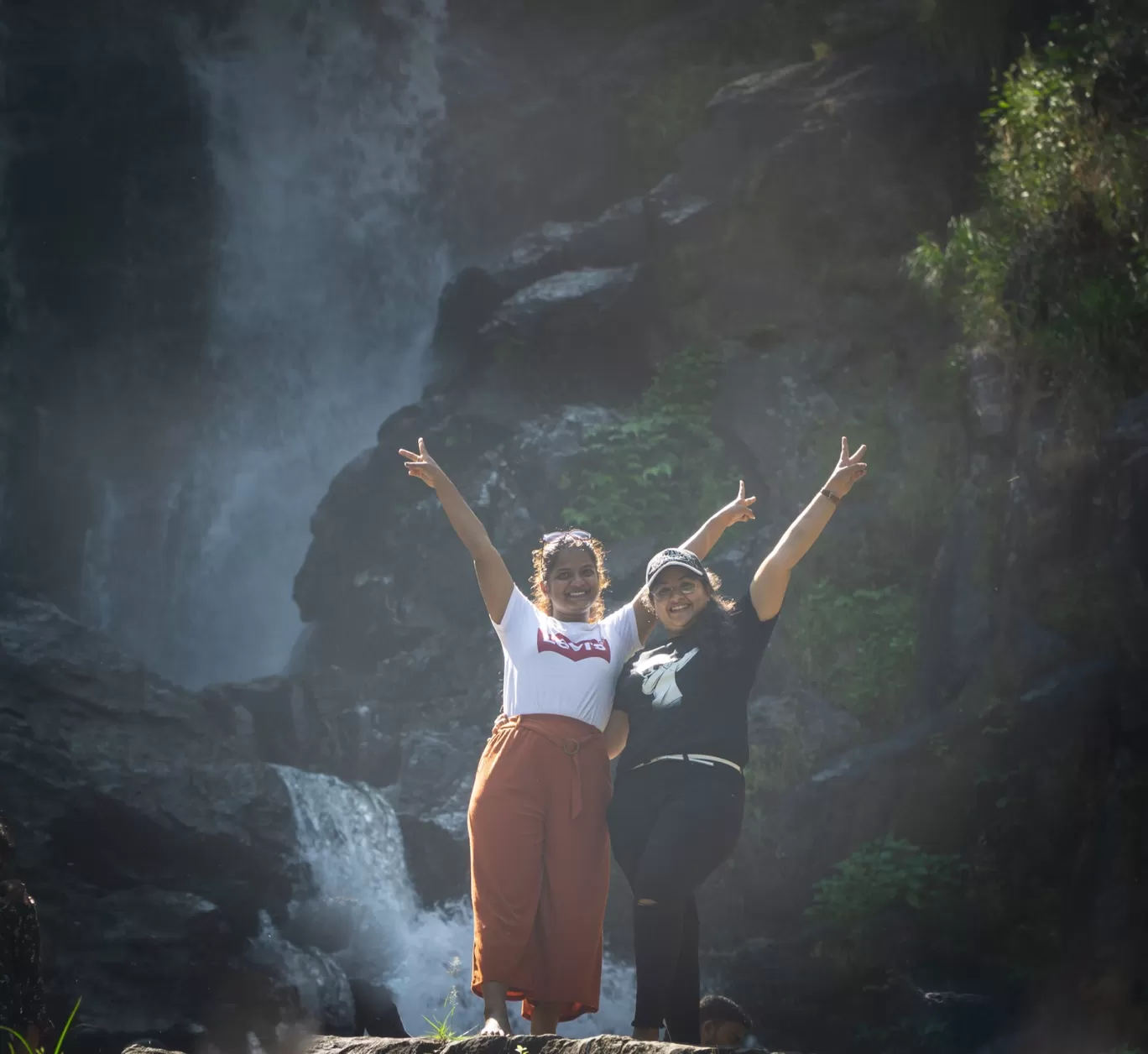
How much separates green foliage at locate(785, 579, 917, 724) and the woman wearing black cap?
637 centimetres

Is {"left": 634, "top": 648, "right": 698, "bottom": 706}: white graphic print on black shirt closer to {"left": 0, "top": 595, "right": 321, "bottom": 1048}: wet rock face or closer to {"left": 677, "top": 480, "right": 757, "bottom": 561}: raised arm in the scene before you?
{"left": 677, "top": 480, "right": 757, "bottom": 561}: raised arm

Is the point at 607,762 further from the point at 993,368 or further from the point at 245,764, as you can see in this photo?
the point at 245,764

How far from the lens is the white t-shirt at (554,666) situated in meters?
3.87

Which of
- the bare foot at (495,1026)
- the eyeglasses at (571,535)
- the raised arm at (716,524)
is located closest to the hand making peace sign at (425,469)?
the eyeglasses at (571,535)

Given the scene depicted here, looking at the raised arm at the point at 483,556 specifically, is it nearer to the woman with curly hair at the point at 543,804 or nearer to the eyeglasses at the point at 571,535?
the woman with curly hair at the point at 543,804

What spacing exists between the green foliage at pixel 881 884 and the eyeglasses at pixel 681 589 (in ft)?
17.7

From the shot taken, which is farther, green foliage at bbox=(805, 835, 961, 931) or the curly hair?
green foliage at bbox=(805, 835, 961, 931)

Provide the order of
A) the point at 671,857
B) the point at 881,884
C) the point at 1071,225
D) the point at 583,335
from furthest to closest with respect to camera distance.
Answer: the point at 583,335 < the point at 1071,225 < the point at 881,884 < the point at 671,857

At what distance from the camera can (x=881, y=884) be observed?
865 centimetres

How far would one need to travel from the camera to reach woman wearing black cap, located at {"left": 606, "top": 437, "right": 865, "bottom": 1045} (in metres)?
3.58

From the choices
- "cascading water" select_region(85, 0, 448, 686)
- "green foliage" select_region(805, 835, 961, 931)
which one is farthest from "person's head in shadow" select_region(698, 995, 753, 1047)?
"cascading water" select_region(85, 0, 448, 686)

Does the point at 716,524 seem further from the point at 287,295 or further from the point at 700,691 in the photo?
the point at 287,295

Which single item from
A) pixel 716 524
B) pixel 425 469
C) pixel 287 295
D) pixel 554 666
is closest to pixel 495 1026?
pixel 554 666

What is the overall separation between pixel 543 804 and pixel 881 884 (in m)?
5.62
